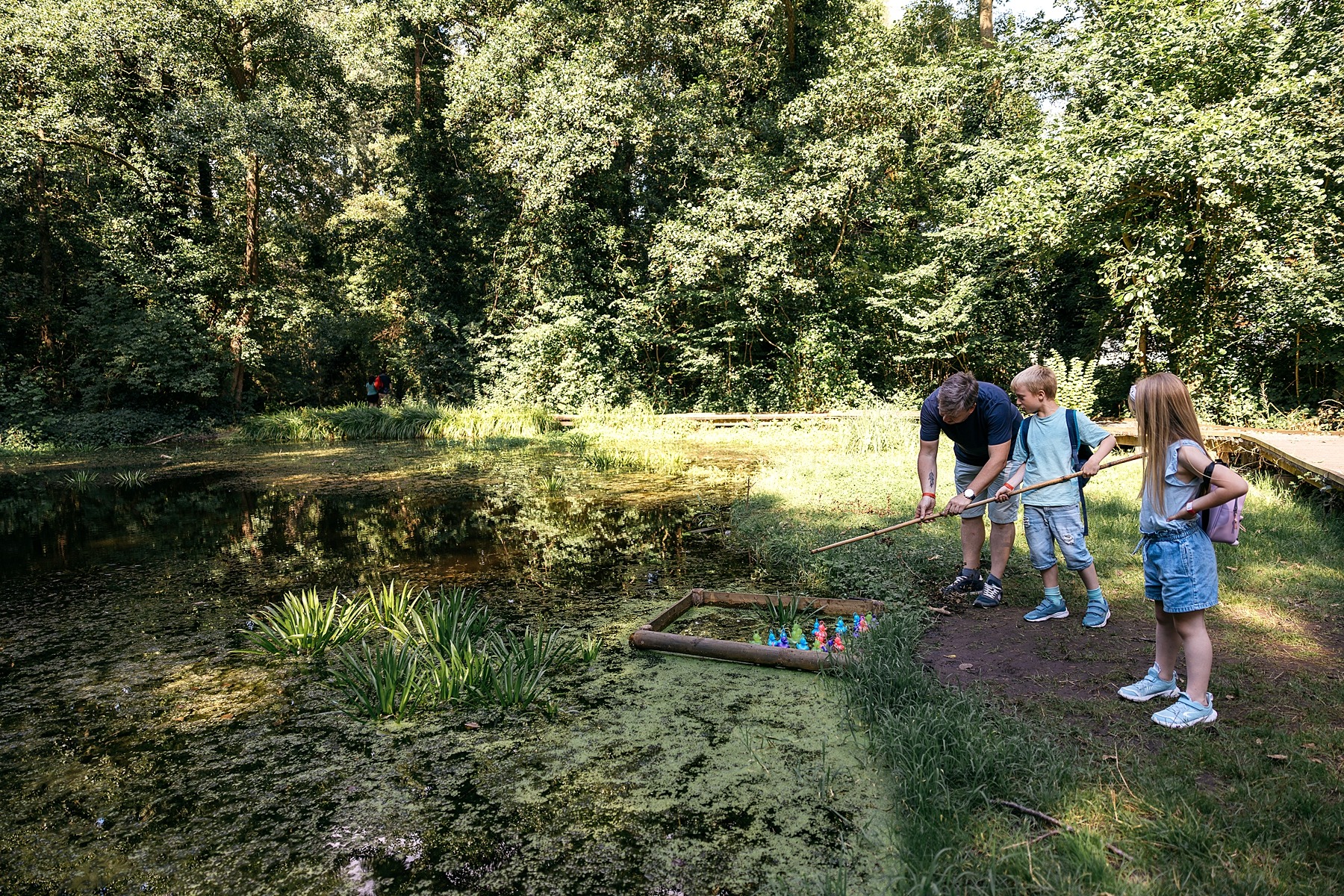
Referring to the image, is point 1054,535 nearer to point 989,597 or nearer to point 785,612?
point 989,597

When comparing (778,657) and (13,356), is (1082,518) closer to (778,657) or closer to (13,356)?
(778,657)

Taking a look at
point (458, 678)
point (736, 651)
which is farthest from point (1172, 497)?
point (458, 678)

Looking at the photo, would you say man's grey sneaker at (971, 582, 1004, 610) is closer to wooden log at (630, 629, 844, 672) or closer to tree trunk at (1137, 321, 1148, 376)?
wooden log at (630, 629, 844, 672)

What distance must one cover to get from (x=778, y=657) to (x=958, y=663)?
907 millimetres

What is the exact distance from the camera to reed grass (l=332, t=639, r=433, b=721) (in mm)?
3338

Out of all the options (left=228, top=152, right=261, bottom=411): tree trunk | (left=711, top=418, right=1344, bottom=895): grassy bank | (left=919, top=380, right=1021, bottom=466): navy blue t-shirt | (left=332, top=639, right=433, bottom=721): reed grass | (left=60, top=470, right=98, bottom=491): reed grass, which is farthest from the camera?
(left=228, top=152, right=261, bottom=411): tree trunk

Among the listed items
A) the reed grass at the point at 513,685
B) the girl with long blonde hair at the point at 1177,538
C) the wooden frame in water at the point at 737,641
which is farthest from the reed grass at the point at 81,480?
the girl with long blonde hair at the point at 1177,538

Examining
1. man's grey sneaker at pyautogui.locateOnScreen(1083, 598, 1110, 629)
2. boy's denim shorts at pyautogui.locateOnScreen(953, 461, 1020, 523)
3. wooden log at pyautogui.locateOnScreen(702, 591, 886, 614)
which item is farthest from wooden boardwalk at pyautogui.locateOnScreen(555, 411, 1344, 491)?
wooden log at pyautogui.locateOnScreen(702, 591, 886, 614)

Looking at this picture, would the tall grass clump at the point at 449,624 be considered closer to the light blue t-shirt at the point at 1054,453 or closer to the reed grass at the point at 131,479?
the light blue t-shirt at the point at 1054,453

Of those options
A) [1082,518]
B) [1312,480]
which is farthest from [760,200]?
[1082,518]

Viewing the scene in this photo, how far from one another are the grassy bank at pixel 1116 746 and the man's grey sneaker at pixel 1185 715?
51 millimetres

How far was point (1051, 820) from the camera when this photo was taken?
231 cm

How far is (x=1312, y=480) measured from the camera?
652cm

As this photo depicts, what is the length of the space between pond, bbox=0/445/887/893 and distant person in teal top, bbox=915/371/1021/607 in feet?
4.80
